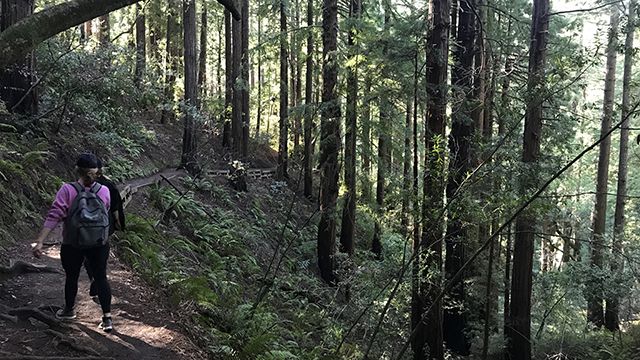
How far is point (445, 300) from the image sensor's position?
9.53 m

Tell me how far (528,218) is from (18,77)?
9986 millimetres

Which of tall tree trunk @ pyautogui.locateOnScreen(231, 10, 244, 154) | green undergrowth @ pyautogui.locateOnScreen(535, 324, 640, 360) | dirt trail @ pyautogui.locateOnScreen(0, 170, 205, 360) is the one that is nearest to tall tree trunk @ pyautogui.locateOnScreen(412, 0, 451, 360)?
green undergrowth @ pyautogui.locateOnScreen(535, 324, 640, 360)

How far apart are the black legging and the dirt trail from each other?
39 cm

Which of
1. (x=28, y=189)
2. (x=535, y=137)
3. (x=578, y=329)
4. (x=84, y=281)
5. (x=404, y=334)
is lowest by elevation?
(x=578, y=329)

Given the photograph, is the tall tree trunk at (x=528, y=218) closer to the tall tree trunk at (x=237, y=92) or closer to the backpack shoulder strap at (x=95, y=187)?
the backpack shoulder strap at (x=95, y=187)

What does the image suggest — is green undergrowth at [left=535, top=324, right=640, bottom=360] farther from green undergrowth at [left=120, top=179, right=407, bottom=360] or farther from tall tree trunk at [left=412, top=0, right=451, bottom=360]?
green undergrowth at [left=120, top=179, right=407, bottom=360]

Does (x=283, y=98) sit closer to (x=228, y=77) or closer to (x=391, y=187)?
(x=228, y=77)

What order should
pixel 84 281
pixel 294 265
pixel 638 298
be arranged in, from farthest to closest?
pixel 638 298
pixel 294 265
pixel 84 281

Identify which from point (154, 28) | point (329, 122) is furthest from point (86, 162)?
point (154, 28)

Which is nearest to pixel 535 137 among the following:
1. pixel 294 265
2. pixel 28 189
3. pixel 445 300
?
pixel 445 300

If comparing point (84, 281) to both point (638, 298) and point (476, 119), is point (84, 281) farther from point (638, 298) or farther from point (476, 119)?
point (638, 298)

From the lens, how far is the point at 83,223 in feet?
15.1

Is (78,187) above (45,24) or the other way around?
the other way around

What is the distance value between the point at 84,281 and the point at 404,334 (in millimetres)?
6109
